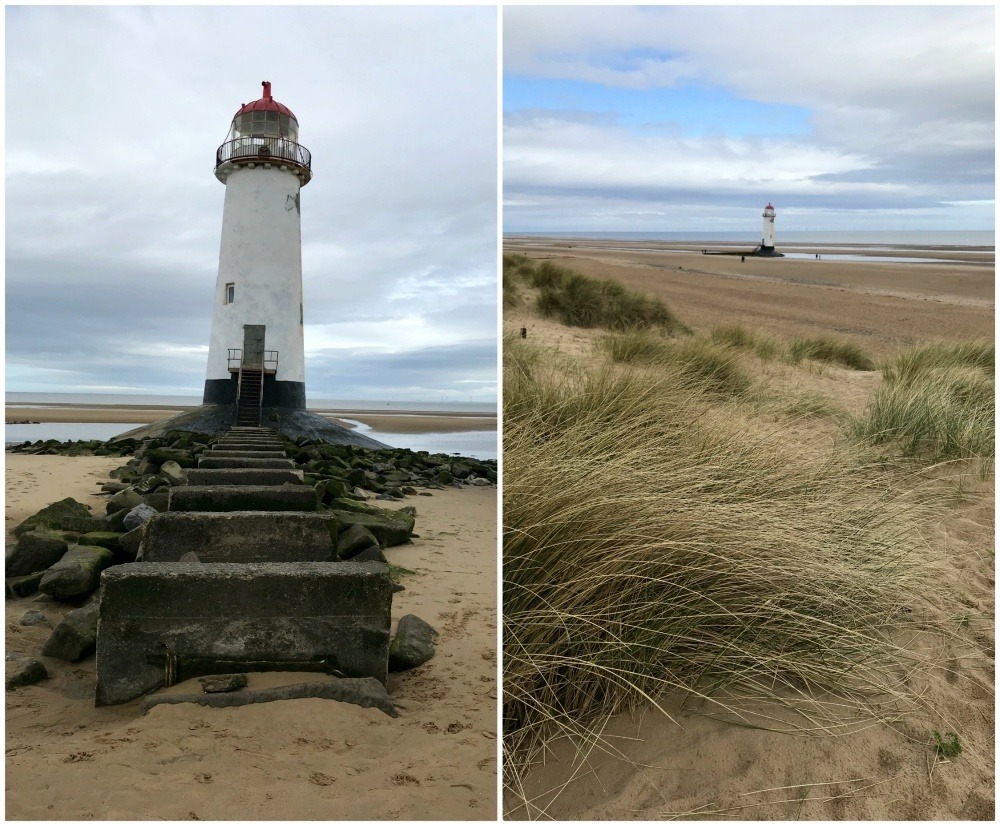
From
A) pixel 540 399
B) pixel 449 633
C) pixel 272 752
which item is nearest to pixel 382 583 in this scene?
pixel 272 752

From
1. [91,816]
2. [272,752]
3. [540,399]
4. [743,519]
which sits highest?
[540,399]

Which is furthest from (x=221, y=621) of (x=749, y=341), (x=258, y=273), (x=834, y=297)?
(x=834, y=297)

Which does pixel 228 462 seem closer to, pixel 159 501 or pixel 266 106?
pixel 159 501

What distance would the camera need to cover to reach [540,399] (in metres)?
5.42

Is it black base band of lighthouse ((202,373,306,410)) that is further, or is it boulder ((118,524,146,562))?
black base band of lighthouse ((202,373,306,410))

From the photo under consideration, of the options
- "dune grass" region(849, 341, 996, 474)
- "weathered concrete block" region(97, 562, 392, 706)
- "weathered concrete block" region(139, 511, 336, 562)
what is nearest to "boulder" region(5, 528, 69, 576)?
"weathered concrete block" region(139, 511, 336, 562)

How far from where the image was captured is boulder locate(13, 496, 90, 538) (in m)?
5.73

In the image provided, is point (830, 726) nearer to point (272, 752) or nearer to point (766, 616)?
point (766, 616)

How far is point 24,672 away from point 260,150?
1538cm

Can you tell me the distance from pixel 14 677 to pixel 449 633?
222cm

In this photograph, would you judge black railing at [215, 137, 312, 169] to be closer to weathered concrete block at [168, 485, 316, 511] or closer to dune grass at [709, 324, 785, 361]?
dune grass at [709, 324, 785, 361]

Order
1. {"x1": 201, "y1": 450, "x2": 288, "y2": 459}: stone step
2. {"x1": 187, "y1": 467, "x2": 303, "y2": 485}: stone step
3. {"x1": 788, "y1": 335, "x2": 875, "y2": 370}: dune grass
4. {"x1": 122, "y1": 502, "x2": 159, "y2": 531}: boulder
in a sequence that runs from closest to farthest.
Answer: {"x1": 122, "y1": 502, "x2": 159, "y2": 531}: boulder
{"x1": 187, "y1": 467, "x2": 303, "y2": 485}: stone step
{"x1": 201, "y1": 450, "x2": 288, "y2": 459}: stone step
{"x1": 788, "y1": 335, "x2": 875, "y2": 370}: dune grass

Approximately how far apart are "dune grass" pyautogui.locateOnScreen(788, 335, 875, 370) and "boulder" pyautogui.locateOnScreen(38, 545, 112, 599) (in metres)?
9.26

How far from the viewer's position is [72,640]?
12.6 ft
